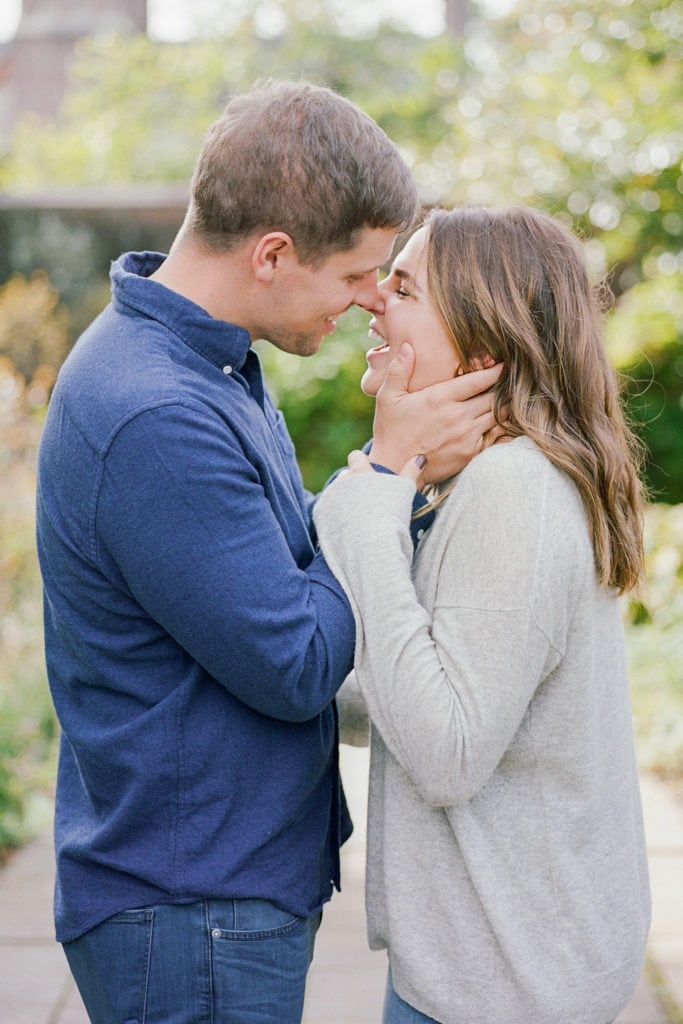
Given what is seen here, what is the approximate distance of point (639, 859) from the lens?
195 cm

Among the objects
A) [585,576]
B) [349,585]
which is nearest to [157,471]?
[349,585]

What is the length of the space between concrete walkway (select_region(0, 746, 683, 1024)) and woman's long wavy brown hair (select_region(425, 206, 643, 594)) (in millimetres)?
1881

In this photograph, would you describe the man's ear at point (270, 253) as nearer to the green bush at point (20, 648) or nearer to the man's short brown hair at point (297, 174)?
the man's short brown hair at point (297, 174)

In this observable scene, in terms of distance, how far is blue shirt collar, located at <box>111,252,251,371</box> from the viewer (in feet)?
5.88

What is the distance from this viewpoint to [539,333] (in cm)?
185

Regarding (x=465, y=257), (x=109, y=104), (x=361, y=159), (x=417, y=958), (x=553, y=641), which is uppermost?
(x=361, y=159)

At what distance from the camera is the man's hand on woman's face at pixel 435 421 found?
185cm

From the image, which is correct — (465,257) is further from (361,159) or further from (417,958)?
(417,958)

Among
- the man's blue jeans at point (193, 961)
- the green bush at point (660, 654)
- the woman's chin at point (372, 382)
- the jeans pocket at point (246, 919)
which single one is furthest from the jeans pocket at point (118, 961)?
the green bush at point (660, 654)

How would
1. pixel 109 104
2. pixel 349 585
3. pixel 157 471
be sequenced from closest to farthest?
pixel 157 471
pixel 349 585
pixel 109 104

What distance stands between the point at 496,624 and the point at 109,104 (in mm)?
20791

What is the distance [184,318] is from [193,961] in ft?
3.32

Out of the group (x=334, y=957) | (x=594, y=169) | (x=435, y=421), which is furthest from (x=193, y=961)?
(x=594, y=169)

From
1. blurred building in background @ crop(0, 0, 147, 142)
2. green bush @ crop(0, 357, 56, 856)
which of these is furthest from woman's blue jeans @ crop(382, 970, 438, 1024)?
blurred building in background @ crop(0, 0, 147, 142)
